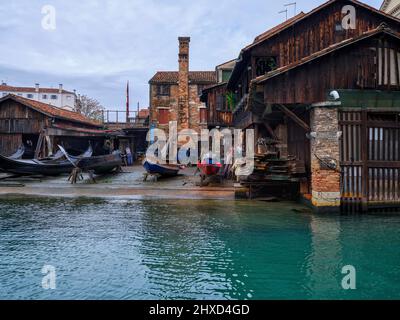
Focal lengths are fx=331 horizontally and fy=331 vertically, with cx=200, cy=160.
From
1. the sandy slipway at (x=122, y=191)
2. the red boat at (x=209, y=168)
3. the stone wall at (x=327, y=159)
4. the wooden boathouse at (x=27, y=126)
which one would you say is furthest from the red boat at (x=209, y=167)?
the wooden boathouse at (x=27, y=126)

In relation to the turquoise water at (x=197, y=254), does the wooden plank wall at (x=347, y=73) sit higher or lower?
higher

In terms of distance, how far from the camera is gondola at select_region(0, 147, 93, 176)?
19.1m

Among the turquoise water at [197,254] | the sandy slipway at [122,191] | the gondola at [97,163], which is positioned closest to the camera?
the turquoise water at [197,254]

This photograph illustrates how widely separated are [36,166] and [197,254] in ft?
56.5

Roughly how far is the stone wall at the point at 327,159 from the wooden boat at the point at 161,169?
10.8 metres

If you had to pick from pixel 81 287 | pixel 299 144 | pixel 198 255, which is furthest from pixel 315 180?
pixel 81 287

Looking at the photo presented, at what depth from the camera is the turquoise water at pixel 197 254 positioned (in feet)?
15.3

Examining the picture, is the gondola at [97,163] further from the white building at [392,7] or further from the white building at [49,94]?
the white building at [49,94]

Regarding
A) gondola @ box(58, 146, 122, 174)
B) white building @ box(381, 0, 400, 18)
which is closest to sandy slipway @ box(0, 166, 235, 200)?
gondola @ box(58, 146, 122, 174)

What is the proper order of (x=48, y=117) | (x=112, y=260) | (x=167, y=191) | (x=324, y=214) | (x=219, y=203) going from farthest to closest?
(x=48, y=117)
(x=167, y=191)
(x=219, y=203)
(x=324, y=214)
(x=112, y=260)

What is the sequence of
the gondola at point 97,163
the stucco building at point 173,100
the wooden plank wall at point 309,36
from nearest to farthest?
the wooden plank wall at point 309,36, the gondola at point 97,163, the stucco building at point 173,100
